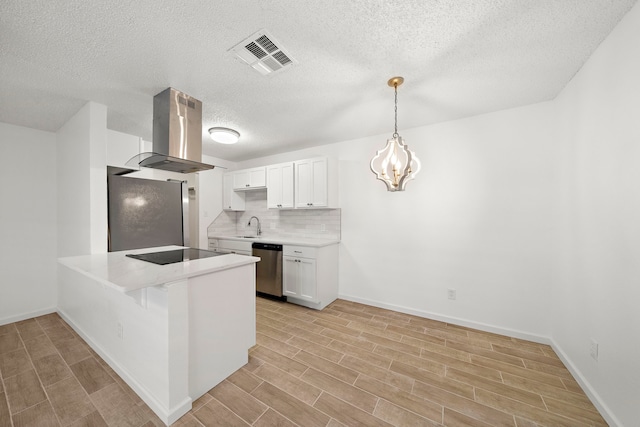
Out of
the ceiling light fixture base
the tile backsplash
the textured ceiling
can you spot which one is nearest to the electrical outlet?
the textured ceiling

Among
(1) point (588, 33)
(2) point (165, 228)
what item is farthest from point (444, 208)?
(2) point (165, 228)

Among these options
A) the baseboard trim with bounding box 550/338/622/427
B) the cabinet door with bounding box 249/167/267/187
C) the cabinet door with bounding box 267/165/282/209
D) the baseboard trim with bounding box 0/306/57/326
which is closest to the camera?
the baseboard trim with bounding box 550/338/622/427

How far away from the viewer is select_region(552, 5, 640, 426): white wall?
4.26 feet

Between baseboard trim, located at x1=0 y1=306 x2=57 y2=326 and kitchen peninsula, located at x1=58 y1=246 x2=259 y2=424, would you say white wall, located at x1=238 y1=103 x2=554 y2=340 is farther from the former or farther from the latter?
baseboard trim, located at x1=0 y1=306 x2=57 y2=326

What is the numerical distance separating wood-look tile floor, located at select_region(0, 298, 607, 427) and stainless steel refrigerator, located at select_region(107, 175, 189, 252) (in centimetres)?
118

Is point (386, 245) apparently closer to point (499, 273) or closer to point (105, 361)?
point (499, 273)

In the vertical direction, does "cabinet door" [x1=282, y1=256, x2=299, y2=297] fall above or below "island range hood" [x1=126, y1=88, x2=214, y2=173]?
below

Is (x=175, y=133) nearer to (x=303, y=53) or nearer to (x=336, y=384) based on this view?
(x=303, y=53)

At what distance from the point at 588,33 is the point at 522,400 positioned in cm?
251

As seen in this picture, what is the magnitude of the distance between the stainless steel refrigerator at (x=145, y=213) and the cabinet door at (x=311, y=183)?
5.65 feet

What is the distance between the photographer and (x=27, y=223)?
2965 mm

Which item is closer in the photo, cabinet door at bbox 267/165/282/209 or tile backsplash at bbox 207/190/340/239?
tile backsplash at bbox 207/190/340/239

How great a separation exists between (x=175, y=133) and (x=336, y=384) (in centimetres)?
256

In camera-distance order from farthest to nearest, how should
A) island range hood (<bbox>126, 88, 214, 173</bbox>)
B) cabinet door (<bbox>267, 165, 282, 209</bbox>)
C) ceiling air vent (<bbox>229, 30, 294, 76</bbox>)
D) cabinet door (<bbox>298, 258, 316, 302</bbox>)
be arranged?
cabinet door (<bbox>267, 165, 282, 209</bbox>)
cabinet door (<bbox>298, 258, 316, 302</bbox>)
island range hood (<bbox>126, 88, 214, 173</bbox>)
ceiling air vent (<bbox>229, 30, 294, 76</bbox>)
